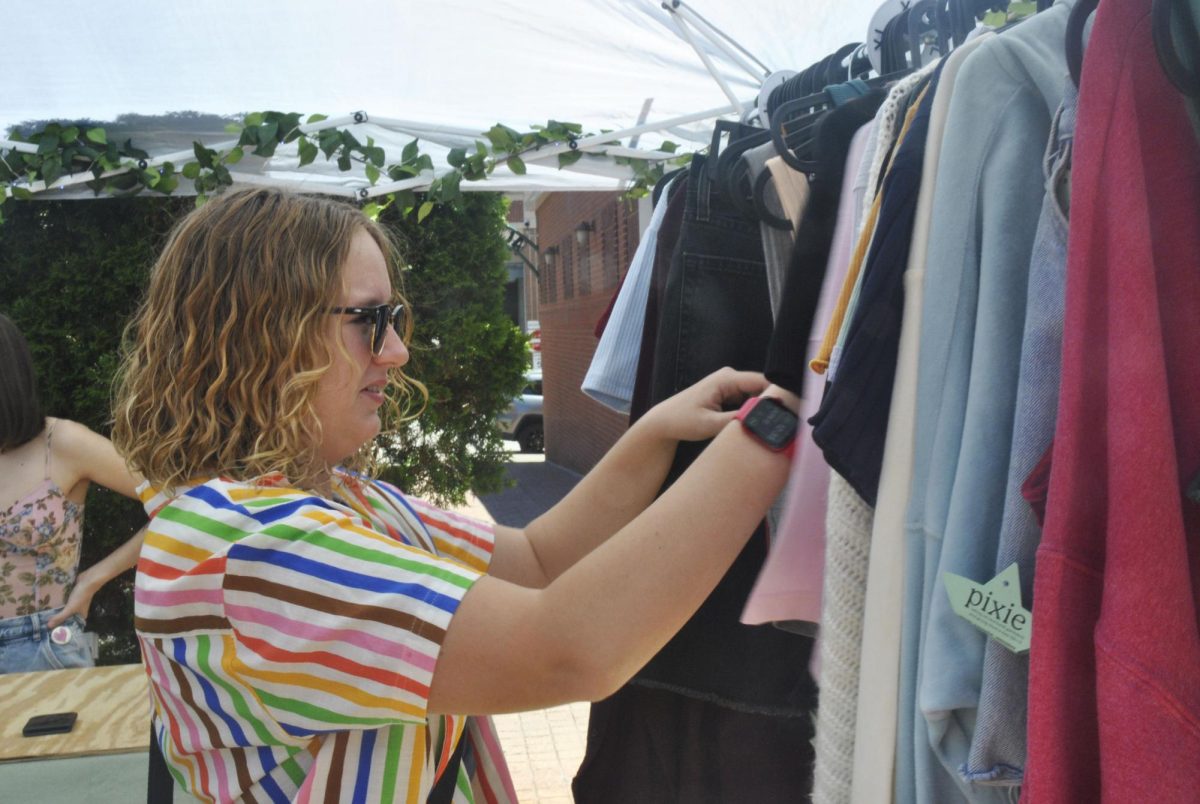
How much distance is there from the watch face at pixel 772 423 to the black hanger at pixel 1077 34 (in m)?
0.52

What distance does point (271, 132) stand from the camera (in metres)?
3.86

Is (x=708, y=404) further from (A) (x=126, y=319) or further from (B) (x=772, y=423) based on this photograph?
(A) (x=126, y=319)

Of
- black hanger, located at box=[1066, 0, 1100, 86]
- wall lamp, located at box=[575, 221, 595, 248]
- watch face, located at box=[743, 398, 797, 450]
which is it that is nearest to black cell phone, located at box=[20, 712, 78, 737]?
watch face, located at box=[743, 398, 797, 450]

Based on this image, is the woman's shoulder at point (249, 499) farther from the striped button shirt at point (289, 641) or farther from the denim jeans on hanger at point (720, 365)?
the denim jeans on hanger at point (720, 365)

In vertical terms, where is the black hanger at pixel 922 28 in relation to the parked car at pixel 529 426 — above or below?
above

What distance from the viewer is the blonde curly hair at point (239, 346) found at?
55.2 inches

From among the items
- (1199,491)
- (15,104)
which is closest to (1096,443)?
(1199,491)

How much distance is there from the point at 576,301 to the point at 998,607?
1244 cm

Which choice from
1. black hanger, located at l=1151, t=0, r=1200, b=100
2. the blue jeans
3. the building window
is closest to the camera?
black hanger, located at l=1151, t=0, r=1200, b=100

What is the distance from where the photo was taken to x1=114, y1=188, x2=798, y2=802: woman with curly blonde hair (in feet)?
3.87

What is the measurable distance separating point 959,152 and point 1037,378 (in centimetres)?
28

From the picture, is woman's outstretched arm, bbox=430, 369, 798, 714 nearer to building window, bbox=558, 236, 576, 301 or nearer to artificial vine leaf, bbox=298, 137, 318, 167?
artificial vine leaf, bbox=298, 137, 318, 167

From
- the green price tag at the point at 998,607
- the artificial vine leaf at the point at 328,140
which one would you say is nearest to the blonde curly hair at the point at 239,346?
the green price tag at the point at 998,607

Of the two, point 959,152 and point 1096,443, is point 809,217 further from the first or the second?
point 1096,443
